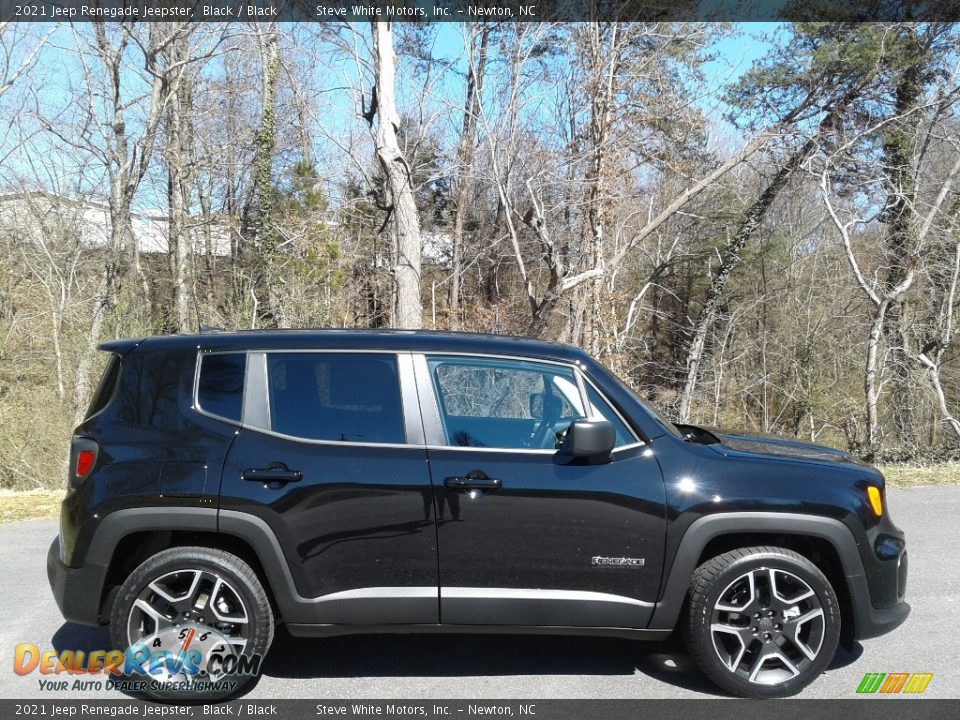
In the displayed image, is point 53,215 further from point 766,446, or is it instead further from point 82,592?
point 766,446

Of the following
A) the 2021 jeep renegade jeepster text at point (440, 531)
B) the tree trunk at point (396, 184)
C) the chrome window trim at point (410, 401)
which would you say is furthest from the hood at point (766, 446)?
the tree trunk at point (396, 184)

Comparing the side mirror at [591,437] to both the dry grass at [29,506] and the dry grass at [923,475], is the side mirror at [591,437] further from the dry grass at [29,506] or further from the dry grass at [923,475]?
the dry grass at [923,475]

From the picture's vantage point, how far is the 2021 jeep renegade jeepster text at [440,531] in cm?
394

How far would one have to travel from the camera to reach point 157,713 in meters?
3.82

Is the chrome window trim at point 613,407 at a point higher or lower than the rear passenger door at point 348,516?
higher

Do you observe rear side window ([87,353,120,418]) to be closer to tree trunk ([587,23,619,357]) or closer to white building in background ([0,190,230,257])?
tree trunk ([587,23,619,357])

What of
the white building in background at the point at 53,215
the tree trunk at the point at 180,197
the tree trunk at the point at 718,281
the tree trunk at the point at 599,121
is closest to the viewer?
the tree trunk at the point at 599,121

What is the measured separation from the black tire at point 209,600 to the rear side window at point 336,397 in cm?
73

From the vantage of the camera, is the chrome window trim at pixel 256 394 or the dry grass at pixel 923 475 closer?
the chrome window trim at pixel 256 394

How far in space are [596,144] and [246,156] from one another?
1135 centimetres

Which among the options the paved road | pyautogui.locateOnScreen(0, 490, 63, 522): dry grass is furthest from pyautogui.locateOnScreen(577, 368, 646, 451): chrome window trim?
pyautogui.locateOnScreen(0, 490, 63, 522): dry grass

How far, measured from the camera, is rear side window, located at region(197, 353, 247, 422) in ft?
13.6

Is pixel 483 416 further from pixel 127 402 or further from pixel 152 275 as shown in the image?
pixel 152 275

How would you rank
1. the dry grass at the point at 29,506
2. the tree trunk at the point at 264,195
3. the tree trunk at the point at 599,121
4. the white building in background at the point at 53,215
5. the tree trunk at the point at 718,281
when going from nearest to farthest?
the dry grass at the point at 29,506 → the tree trunk at the point at 599,121 → the white building in background at the point at 53,215 → the tree trunk at the point at 264,195 → the tree trunk at the point at 718,281
